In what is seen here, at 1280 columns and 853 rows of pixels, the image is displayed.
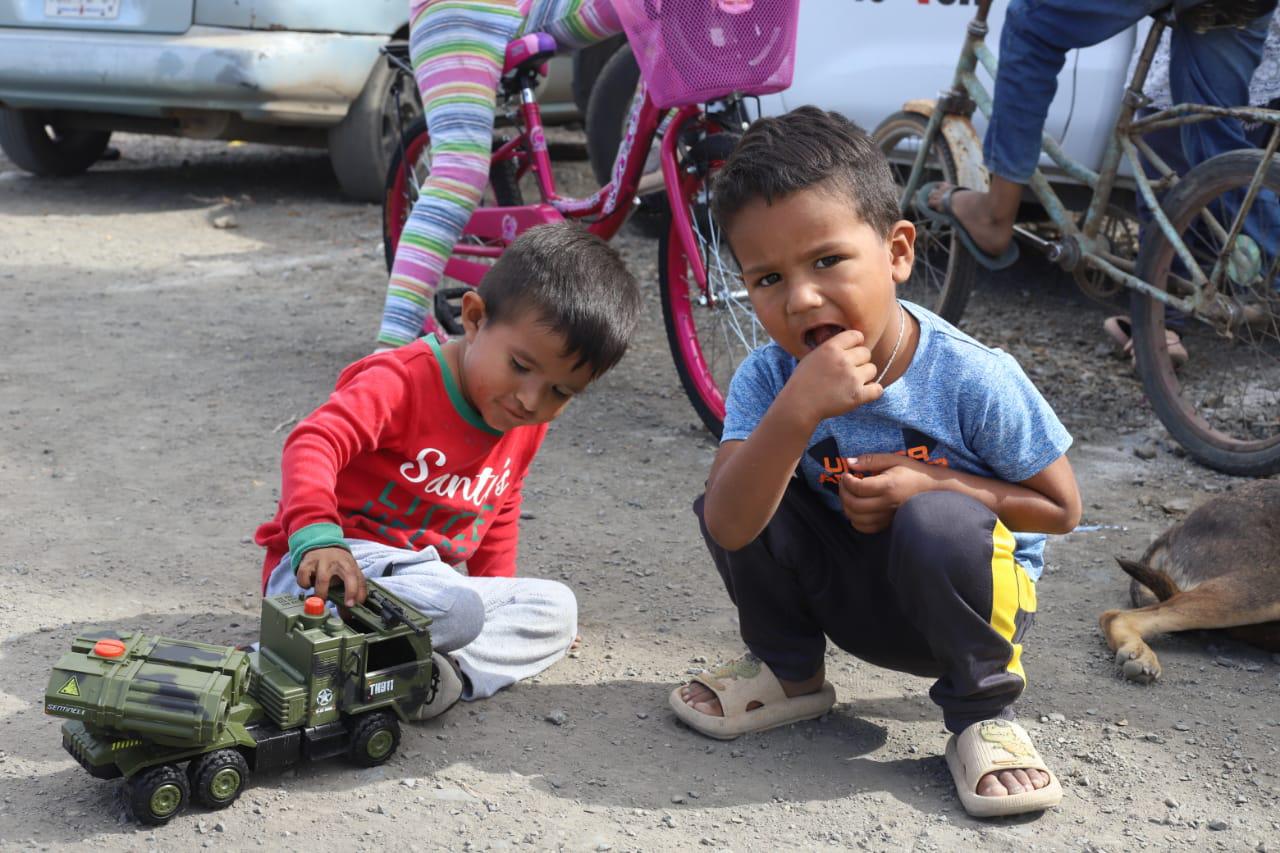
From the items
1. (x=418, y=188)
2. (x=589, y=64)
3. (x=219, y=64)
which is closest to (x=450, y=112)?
(x=418, y=188)

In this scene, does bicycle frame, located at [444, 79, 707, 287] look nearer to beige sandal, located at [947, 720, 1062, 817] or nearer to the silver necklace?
the silver necklace

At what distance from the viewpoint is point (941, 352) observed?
2508mm

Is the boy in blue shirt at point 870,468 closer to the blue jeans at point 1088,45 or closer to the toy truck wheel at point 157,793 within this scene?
Answer: the toy truck wheel at point 157,793

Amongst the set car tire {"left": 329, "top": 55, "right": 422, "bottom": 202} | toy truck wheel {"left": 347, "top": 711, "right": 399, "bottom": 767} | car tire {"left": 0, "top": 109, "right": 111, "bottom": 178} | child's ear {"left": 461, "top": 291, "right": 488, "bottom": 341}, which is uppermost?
child's ear {"left": 461, "top": 291, "right": 488, "bottom": 341}

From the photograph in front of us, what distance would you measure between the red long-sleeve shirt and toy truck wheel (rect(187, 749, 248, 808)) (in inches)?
18.0

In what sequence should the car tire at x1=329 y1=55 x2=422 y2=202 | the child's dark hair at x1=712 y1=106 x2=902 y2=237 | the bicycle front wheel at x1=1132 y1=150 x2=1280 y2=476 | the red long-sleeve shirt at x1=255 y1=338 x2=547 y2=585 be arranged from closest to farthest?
the child's dark hair at x1=712 y1=106 x2=902 y2=237, the red long-sleeve shirt at x1=255 y1=338 x2=547 y2=585, the bicycle front wheel at x1=1132 y1=150 x2=1280 y2=476, the car tire at x1=329 y1=55 x2=422 y2=202

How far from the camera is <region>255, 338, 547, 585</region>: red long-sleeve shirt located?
2.73m

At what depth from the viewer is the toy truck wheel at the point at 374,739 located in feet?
8.29

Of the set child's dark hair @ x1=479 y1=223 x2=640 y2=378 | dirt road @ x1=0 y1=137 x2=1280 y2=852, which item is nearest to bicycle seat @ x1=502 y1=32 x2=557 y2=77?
dirt road @ x1=0 y1=137 x2=1280 y2=852

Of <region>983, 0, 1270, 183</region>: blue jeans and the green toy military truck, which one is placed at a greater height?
<region>983, 0, 1270, 183</region>: blue jeans

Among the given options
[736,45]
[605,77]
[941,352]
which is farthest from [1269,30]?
[605,77]

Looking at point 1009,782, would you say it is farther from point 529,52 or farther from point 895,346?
point 529,52

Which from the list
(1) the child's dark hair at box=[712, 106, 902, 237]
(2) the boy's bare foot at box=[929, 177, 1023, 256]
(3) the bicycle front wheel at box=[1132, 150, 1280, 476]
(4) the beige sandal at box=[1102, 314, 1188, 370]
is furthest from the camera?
(4) the beige sandal at box=[1102, 314, 1188, 370]

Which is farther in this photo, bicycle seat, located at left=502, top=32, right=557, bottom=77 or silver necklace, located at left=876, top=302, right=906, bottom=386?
bicycle seat, located at left=502, top=32, right=557, bottom=77
